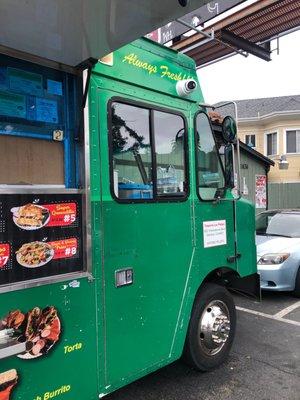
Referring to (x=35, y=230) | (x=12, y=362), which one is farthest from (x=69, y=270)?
(x=12, y=362)

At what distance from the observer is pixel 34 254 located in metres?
2.60

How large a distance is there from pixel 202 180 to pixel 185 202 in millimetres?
378

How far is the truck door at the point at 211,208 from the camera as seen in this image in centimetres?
386

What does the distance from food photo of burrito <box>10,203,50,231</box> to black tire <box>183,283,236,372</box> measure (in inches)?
73.8

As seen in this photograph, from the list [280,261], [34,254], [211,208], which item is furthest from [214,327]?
[280,261]

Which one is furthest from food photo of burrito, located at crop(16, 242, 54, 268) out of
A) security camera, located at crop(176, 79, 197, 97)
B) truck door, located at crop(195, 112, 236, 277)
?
security camera, located at crop(176, 79, 197, 97)

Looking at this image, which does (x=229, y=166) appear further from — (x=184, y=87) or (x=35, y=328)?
(x=35, y=328)

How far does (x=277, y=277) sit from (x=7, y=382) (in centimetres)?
524

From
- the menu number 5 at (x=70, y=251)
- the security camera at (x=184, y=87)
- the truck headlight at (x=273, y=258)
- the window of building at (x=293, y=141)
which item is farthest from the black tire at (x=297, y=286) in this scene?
the window of building at (x=293, y=141)

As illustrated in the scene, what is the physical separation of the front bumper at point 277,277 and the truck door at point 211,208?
2871mm

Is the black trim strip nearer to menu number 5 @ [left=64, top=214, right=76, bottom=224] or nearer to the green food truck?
the green food truck

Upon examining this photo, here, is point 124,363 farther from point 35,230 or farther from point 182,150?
point 182,150

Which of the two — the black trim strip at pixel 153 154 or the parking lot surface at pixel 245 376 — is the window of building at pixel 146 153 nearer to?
the black trim strip at pixel 153 154

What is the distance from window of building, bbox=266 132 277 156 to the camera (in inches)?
1065
